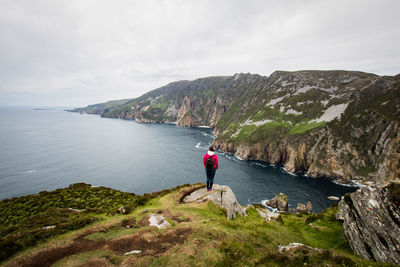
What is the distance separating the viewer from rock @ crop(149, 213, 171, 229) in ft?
52.1

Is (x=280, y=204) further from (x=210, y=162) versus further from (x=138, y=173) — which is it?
(x=138, y=173)

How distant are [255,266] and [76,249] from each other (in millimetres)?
11441

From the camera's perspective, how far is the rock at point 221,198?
2180cm

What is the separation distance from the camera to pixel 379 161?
79250mm

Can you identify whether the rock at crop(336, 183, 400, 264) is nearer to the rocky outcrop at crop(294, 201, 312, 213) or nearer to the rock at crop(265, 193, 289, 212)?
the rock at crop(265, 193, 289, 212)

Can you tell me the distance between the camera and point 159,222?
16.5 m

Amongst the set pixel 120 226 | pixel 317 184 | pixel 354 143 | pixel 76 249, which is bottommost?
pixel 317 184

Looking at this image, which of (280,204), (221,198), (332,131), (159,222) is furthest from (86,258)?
(332,131)

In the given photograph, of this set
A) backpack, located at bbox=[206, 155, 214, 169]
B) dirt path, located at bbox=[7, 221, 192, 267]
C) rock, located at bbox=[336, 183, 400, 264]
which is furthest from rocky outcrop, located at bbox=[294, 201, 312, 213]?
dirt path, located at bbox=[7, 221, 192, 267]

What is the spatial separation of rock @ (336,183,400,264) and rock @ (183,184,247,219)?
1136 cm

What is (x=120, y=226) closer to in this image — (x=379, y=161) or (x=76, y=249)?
(x=76, y=249)

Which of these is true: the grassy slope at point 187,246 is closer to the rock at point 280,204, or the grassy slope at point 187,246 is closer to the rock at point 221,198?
the rock at point 221,198

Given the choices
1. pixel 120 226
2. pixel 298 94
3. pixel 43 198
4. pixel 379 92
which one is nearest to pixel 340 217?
pixel 120 226

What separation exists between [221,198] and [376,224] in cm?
1441
